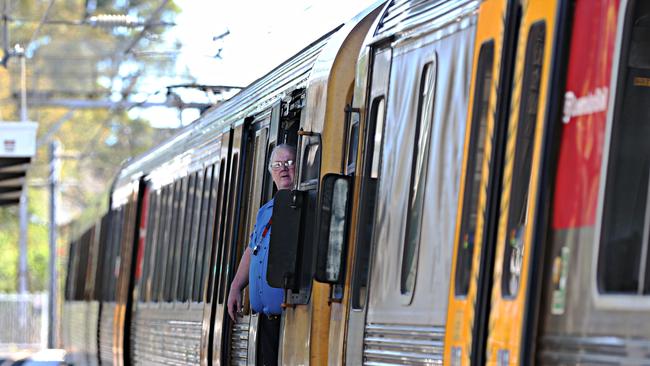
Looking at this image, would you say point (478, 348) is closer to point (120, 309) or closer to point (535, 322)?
point (535, 322)

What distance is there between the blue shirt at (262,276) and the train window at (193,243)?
13.9ft

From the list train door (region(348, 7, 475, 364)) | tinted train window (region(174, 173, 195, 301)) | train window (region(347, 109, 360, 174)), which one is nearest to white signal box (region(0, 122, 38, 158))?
tinted train window (region(174, 173, 195, 301))

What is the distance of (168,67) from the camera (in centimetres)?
3725

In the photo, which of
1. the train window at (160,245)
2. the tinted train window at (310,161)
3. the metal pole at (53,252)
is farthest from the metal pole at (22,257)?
the tinted train window at (310,161)

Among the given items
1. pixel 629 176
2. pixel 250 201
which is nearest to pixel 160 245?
pixel 250 201

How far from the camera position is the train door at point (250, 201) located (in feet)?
31.9

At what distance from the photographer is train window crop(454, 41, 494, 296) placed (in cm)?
546

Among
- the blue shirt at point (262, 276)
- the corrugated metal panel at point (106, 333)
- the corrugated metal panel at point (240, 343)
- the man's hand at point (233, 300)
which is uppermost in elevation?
the blue shirt at point (262, 276)

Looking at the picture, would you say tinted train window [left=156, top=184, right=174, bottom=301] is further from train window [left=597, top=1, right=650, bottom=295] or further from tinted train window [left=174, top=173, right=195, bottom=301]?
train window [left=597, top=1, right=650, bottom=295]

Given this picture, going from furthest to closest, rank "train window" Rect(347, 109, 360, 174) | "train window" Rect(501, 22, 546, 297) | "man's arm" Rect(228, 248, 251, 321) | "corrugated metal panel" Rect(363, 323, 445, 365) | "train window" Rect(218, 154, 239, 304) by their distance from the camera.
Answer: "train window" Rect(218, 154, 239, 304) < "man's arm" Rect(228, 248, 251, 321) < "train window" Rect(347, 109, 360, 174) < "corrugated metal panel" Rect(363, 323, 445, 365) < "train window" Rect(501, 22, 546, 297)

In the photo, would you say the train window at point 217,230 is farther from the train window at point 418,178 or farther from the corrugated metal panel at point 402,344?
the train window at point 418,178

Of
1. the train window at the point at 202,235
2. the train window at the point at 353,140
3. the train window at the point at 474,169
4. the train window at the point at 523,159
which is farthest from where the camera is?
the train window at the point at 202,235

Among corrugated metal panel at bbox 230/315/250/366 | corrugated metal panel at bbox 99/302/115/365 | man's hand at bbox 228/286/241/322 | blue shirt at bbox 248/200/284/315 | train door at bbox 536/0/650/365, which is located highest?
train door at bbox 536/0/650/365

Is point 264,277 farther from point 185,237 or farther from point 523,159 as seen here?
point 185,237
